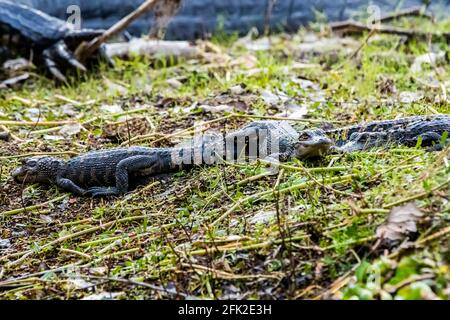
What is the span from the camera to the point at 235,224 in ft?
10.9

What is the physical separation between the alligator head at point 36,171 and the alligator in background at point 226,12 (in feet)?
15.4

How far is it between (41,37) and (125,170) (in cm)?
359

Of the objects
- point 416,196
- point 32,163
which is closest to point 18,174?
point 32,163

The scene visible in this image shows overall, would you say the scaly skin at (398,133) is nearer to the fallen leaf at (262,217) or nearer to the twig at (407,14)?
the fallen leaf at (262,217)

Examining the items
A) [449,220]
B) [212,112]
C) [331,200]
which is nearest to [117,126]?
[212,112]

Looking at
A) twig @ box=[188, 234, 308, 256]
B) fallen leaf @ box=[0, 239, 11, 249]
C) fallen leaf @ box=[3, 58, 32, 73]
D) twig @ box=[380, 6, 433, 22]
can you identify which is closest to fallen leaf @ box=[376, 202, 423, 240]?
twig @ box=[188, 234, 308, 256]

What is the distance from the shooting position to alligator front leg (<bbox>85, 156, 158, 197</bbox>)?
422 cm

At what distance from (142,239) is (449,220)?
1429mm

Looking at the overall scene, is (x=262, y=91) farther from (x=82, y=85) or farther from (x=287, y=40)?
(x=287, y=40)

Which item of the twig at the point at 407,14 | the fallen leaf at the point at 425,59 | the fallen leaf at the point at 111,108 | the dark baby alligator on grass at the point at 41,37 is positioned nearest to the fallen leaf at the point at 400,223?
the fallen leaf at the point at 111,108

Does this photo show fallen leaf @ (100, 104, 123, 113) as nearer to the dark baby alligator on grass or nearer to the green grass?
the green grass

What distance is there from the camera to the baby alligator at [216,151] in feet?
13.3

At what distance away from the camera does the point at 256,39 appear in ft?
30.0

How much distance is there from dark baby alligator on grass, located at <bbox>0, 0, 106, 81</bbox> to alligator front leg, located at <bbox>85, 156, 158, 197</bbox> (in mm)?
3161
